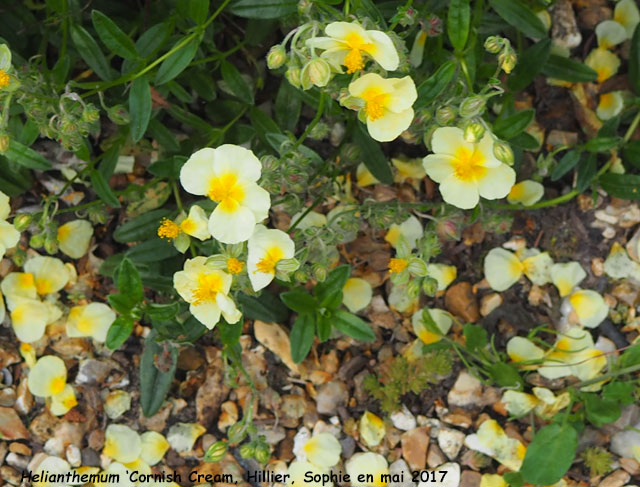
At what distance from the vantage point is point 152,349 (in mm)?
2393

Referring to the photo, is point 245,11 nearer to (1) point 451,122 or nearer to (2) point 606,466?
(1) point 451,122

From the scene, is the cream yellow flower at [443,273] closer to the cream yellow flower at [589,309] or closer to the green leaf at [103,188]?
the cream yellow flower at [589,309]

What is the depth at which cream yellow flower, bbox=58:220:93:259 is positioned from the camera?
2.58 meters

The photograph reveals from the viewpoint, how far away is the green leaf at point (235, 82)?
2371 millimetres

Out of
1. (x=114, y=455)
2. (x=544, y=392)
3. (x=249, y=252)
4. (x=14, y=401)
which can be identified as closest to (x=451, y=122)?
(x=249, y=252)

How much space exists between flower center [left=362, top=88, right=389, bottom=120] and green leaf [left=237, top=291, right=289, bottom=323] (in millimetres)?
814

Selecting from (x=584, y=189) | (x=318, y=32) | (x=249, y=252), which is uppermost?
(x=318, y=32)

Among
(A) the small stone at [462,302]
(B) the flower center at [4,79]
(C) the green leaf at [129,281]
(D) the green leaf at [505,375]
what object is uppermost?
(B) the flower center at [4,79]

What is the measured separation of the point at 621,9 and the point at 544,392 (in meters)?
1.39

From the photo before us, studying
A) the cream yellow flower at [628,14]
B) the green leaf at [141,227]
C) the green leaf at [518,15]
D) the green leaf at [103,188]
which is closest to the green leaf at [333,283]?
the green leaf at [141,227]

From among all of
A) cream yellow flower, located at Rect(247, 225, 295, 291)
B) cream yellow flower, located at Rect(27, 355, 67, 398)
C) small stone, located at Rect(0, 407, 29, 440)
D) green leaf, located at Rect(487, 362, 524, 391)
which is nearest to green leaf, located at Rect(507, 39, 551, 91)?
green leaf, located at Rect(487, 362, 524, 391)

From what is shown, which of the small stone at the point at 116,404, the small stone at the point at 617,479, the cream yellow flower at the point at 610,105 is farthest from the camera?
the cream yellow flower at the point at 610,105

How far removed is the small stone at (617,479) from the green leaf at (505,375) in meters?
0.42

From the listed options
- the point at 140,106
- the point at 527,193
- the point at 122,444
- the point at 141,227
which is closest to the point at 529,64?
the point at 527,193
